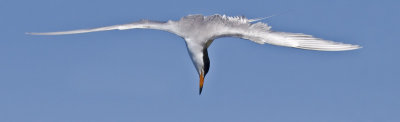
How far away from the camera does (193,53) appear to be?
18250 millimetres

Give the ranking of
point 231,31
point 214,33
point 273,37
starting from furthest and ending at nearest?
point 214,33 → point 231,31 → point 273,37

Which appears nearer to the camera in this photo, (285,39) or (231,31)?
(285,39)

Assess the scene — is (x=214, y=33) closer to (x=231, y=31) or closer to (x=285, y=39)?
(x=231, y=31)

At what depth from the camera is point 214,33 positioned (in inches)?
693

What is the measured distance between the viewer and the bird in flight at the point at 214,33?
17.0 meters

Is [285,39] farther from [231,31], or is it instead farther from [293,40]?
[231,31]

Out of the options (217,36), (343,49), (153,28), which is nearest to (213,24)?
(217,36)

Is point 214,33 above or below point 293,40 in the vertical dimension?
above

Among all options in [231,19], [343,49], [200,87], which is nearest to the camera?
[343,49]

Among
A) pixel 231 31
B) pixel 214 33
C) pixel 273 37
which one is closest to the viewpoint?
pixel 273 37

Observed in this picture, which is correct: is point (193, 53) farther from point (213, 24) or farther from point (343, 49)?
point (343, 49)

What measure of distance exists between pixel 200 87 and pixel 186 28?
1.43m

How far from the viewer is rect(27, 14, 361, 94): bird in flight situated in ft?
55.7

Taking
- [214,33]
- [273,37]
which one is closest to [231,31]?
[214,33]
